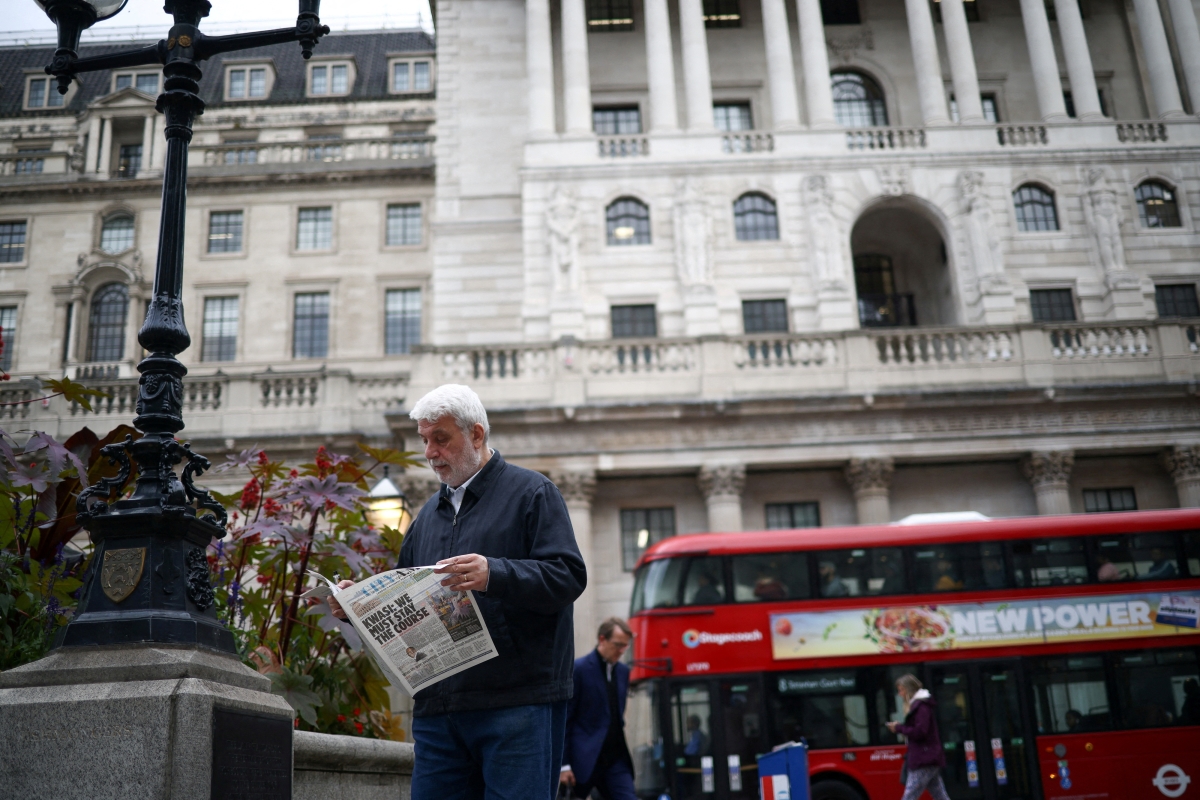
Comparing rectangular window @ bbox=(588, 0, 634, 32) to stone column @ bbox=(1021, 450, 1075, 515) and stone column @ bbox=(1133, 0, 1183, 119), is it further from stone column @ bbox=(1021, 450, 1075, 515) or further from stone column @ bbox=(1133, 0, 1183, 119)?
stone column @ bbox=(1021, 450, 1075, 515)

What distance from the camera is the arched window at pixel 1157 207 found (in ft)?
104

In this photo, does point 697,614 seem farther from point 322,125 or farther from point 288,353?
point 322,125

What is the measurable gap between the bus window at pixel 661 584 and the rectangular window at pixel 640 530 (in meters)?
8.93

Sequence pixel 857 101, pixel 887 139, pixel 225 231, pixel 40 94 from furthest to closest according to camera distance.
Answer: pixel 40 94 → pixel 225 231 → pixel 857 101 → pixel 887 139

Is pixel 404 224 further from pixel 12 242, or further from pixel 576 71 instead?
pixel 12 242

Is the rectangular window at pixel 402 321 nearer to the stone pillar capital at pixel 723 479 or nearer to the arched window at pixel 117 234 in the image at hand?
the arched window at pixel 117 234

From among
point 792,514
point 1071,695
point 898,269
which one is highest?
point 898,269

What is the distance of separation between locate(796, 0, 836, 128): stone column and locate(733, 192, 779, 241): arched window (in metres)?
2.92

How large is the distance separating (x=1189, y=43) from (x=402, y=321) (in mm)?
27869

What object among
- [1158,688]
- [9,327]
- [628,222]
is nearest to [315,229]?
[9,327]

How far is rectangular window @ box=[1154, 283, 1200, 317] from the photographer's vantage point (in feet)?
101

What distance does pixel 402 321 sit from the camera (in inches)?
1527

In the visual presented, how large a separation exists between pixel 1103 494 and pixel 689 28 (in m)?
18.4

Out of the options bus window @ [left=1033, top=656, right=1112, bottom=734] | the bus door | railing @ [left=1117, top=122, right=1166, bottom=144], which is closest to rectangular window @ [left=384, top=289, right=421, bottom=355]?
railing @ [left=1117, top=122, right=1166, bottom=144]
